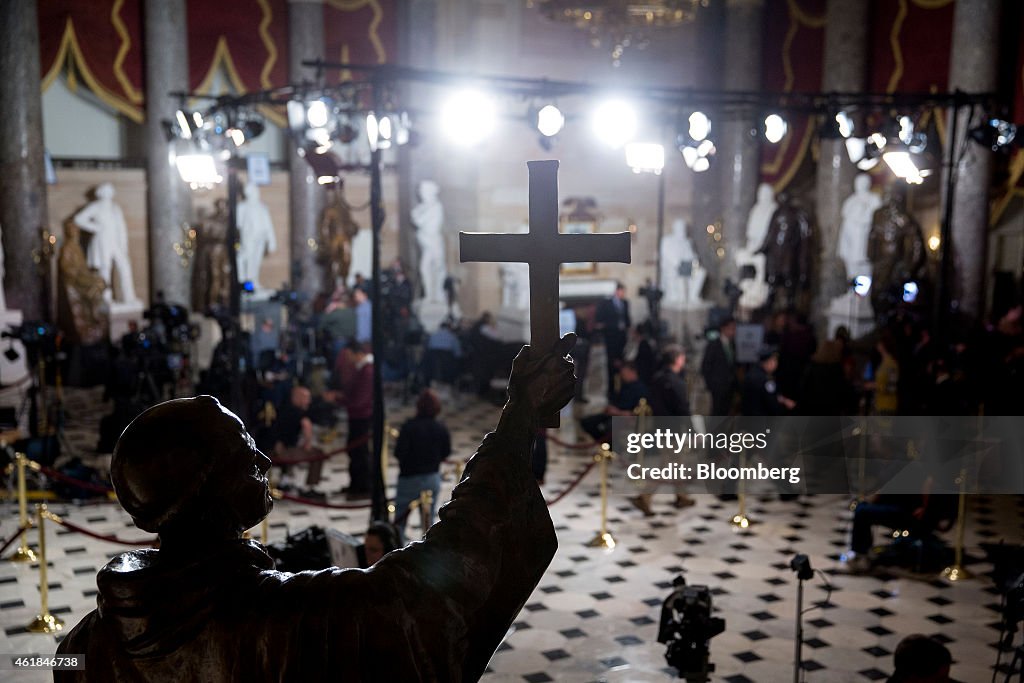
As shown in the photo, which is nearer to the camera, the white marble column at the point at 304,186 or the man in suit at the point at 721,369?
the man in suit at the point at 721,369

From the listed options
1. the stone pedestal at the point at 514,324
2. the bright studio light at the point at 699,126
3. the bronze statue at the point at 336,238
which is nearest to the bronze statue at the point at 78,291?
the bronze statue at the point at 336,238

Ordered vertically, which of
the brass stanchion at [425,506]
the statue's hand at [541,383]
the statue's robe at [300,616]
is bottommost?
the brass stanchion at [425,506]

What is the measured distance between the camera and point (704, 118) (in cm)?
1156

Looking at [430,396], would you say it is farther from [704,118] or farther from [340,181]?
[704,118]

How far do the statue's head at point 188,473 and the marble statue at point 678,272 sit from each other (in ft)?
58.5

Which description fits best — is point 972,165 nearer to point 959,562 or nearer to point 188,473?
point 959,562

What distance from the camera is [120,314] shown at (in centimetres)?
1798

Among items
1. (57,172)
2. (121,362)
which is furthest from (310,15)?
(121,362)

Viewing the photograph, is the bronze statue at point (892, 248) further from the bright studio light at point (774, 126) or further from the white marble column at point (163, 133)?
the white marble column at point (163, 133)

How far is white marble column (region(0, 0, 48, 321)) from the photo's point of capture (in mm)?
14766

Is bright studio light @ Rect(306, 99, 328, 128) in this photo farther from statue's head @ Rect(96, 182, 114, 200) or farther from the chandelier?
the chandelier

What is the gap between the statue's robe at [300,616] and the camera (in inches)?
59.7

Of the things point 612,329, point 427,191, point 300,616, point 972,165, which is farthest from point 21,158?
point 300,616

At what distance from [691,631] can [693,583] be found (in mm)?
1789
